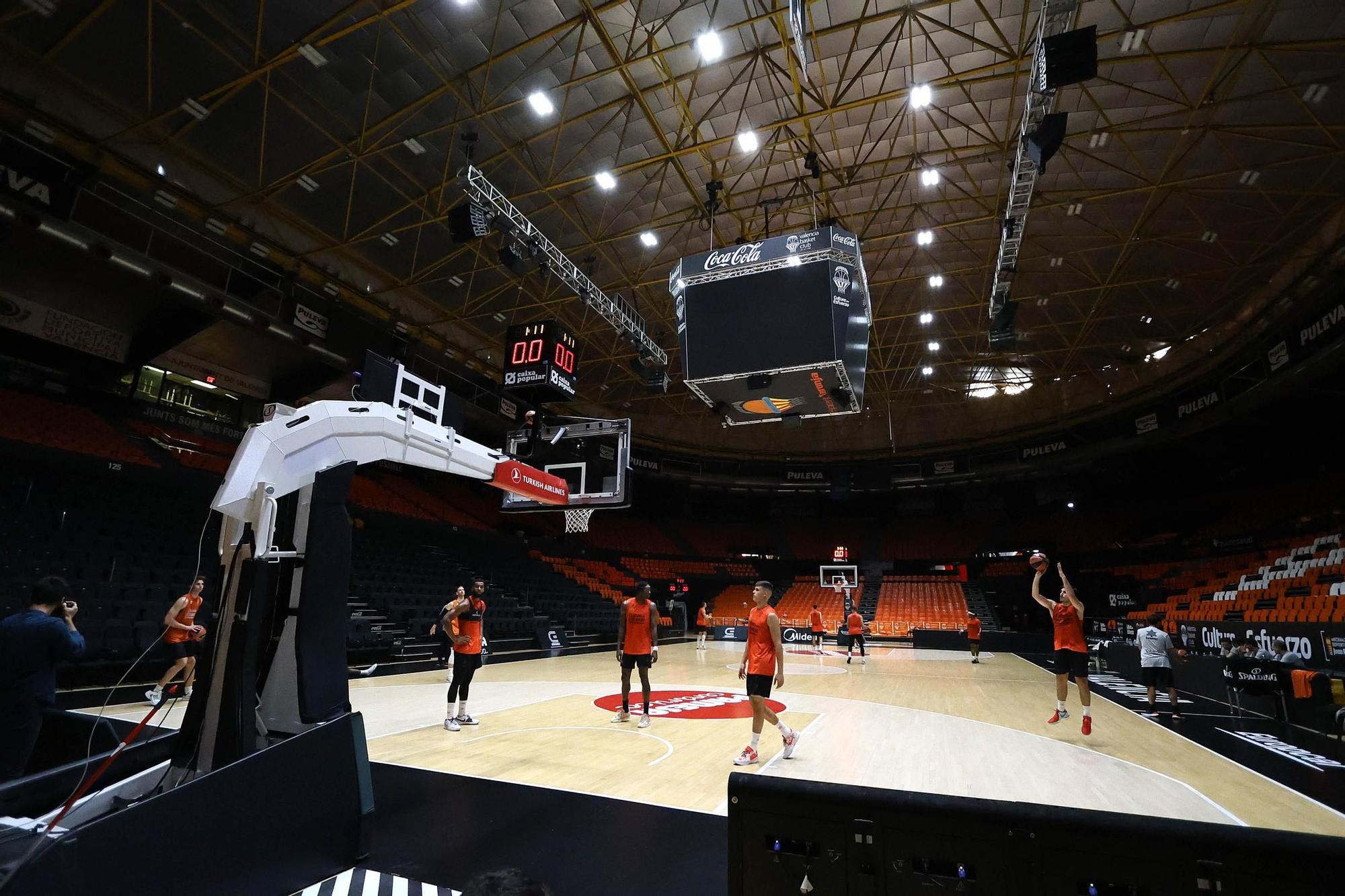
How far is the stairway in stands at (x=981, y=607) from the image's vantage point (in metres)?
28.4

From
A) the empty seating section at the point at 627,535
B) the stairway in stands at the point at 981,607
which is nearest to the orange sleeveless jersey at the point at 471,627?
the empty seating section at the point at 627,535

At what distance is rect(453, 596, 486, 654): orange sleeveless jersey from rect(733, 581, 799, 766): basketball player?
3.67 m

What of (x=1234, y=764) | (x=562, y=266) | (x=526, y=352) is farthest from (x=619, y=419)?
(x=1234, y=764)

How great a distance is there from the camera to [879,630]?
27156 mm

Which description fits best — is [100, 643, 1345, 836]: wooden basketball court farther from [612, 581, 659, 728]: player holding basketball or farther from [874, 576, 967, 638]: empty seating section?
[874, 576, 967, 638]: empty seating section

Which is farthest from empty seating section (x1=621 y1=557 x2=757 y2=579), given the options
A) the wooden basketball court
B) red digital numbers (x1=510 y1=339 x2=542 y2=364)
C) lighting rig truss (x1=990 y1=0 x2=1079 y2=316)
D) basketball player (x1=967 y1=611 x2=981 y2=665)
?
lighting rig truss (x1=990 y1=0 x2=1079 y2=316)

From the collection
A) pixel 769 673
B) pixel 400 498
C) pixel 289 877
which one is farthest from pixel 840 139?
pixel 400 498

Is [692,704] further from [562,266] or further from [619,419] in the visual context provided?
[562,266]

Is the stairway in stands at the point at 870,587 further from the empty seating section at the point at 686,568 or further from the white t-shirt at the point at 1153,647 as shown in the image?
the white t-shirt at the point at 1153,647

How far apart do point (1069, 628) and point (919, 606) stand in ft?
75.2

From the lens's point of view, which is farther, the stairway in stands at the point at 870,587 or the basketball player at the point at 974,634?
the stairway in stands at the point at 870,587

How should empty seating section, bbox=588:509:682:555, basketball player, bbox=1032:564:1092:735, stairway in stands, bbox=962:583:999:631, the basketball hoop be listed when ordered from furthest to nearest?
empty seating section, bbox=588:509:682:555 < stairway in stands, bbox=962:583:999:631 < the basketball hoop < basketball player, bbox=1032:564:1092:735

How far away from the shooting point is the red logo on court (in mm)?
9086

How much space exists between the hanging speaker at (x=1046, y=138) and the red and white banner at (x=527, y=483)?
9278mm
